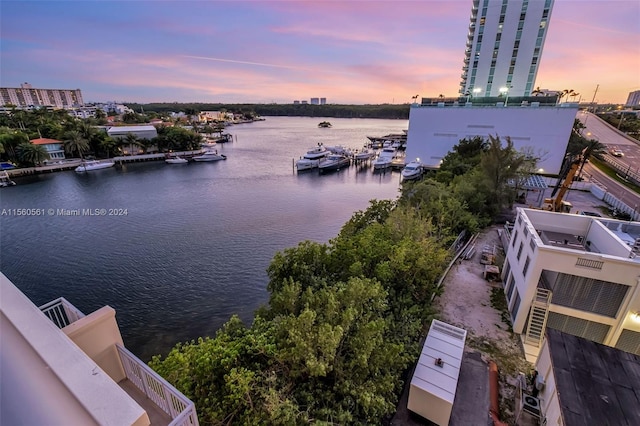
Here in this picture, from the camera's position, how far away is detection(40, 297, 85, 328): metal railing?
5472 millimetres

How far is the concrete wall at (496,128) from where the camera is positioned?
35125 millimetres

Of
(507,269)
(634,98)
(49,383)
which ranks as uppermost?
(634,98)

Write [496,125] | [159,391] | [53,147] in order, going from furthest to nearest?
[53,147] → [496,125] → [159,391]

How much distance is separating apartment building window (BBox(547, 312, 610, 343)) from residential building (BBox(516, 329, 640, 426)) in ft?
7.54

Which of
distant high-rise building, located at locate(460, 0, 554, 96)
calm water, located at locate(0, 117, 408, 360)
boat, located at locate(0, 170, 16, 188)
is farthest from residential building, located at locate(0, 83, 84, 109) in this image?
distant high-rise building, located at locate(460, 0, 554, 96)

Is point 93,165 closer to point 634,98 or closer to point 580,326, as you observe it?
point 580,326

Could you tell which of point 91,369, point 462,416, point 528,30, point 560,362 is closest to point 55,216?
point 91,369

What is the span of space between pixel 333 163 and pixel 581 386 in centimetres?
4350

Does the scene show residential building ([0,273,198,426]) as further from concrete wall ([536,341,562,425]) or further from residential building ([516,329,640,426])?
concrete wall ([536,341,562,425])

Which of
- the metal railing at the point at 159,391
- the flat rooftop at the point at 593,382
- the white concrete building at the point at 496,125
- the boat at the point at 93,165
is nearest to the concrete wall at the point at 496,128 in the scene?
the white concrete building at the point at 496,125

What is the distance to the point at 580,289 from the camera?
32.7ft

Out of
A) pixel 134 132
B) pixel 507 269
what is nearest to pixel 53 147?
pixel 134 132

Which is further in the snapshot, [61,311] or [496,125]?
[496,125]

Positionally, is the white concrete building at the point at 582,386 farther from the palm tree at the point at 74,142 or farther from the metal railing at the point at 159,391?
the palm tree at the point at 74,142
